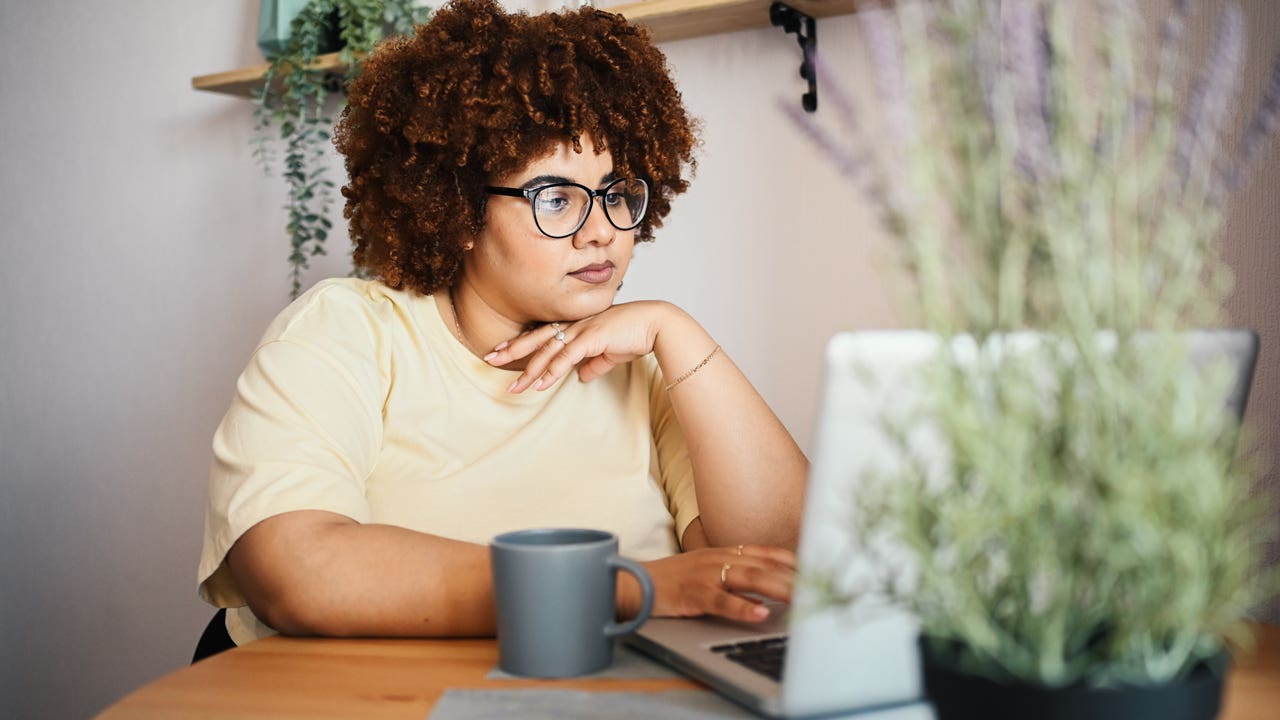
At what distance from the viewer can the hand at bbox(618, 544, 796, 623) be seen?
89cm

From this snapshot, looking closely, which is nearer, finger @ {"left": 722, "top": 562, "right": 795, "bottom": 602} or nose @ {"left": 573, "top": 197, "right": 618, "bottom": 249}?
finger @ {"left": 722, "top": 562, "right": 795, "bottom": 602}

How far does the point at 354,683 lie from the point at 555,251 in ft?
2.21

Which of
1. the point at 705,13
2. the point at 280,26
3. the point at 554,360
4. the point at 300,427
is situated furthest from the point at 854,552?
the point at 280,26

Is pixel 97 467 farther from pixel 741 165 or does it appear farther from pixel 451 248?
pixel 741 165

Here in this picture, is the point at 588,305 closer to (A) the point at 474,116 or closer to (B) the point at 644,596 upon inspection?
(A) the point at 474,116

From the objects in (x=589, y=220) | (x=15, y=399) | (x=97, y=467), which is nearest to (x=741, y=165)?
(x=589, y=220)

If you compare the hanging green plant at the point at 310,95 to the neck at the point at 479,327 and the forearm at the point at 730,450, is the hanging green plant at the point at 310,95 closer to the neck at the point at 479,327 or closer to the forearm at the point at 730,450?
the neck at the point at 479,327

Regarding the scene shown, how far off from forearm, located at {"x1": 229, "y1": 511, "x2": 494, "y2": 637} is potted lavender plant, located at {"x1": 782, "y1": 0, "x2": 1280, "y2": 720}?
1.88ft

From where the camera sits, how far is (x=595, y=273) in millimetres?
1341

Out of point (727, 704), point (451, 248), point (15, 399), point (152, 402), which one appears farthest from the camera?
point (15, 399)

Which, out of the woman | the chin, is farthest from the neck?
the chin

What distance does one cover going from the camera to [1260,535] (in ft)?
1.40

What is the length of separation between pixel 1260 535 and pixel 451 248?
113cm

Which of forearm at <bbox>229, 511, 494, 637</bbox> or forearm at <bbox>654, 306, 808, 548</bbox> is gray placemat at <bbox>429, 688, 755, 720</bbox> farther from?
forearm at <bbox>654, 306, 808, 548</bbox>
